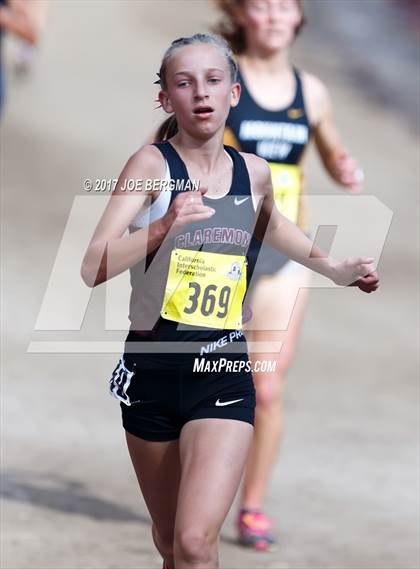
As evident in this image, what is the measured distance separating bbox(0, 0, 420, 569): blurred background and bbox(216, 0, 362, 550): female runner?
1.17 feet

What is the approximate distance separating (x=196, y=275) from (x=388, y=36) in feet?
54.6

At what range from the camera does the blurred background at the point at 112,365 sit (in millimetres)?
5426

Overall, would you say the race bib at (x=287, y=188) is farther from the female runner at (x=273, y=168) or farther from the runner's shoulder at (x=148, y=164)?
the runner's shoulder at (x=148, y=164)

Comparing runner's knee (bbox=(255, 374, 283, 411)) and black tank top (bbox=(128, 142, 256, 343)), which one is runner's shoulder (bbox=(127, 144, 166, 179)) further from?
runner's knee (bbox=(255, 374, 283, 411))

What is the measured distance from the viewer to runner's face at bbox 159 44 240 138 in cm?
366

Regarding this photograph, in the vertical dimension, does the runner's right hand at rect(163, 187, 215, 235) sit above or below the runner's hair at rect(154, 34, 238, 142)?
below

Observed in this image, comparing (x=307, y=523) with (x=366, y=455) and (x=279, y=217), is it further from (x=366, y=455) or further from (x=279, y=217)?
(x=279, y=217)

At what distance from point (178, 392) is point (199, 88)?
878mm

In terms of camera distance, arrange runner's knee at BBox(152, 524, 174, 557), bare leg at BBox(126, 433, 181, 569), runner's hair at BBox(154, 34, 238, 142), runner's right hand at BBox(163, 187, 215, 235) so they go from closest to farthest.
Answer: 1. runner's right hand at BBox(163, 187, 215, 235)
2. runner's hair at BBox(154, 34, 238, 142)
3. bare leg at BBox(126, 433, 181, 569)
4. runner's knee at BBox(152, 524, 174, 557)

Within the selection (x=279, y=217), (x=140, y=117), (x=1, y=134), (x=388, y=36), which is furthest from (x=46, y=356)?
(x=388, y=36)

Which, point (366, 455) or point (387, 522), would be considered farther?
point (366, 455)

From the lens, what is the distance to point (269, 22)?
5613 mm

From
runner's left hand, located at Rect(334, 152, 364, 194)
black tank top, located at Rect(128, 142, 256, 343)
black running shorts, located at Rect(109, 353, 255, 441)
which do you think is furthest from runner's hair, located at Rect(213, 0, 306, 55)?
black running shorts, located at Rect(109, 353, 255, 441)

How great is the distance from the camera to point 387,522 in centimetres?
573
